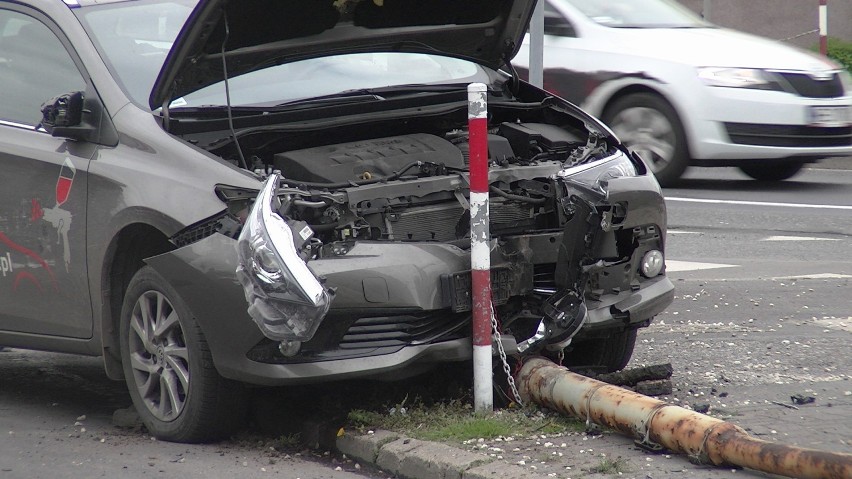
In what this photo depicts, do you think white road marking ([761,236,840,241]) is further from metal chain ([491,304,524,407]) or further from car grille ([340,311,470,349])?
car grille ([340,311,470,349])

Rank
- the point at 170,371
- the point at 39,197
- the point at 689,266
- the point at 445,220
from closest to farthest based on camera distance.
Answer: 1. the point at 170,371
2. the point at 445,220
3. the point at 39,197
4. the point at 689,266

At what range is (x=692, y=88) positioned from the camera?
1237 centimetres

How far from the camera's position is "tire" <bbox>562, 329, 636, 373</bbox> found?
619 cm

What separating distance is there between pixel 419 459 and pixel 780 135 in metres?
8.39

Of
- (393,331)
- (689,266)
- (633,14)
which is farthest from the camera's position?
(633,14)

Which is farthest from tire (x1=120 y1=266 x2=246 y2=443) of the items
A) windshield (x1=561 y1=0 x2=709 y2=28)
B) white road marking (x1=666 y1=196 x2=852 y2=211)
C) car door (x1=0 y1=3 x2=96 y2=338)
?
windshield (x1=561 y1=0 x2=709 y2=28)

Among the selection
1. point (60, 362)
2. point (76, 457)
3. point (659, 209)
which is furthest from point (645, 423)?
point (60, 362)

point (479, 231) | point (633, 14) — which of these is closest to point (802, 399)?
point (479, 231)

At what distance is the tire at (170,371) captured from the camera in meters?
5.25

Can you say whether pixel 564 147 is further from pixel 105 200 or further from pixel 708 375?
pixel 105 200

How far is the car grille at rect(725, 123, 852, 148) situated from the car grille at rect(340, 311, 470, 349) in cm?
766

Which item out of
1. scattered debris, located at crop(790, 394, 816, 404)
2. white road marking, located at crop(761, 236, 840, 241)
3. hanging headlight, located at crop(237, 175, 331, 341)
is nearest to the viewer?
hanging headlight, located at crop(237, 175, 331, 341)

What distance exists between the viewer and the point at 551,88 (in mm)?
13195

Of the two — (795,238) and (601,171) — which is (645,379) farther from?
(795,238)
